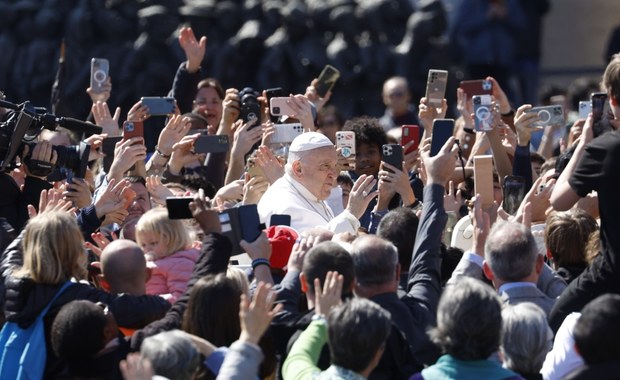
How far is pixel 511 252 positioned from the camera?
5.69m

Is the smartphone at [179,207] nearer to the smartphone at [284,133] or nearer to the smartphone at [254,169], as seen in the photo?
the smartphone at [254,169]

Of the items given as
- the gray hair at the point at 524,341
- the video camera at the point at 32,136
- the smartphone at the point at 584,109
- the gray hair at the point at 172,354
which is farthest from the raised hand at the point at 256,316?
the smartphone at the point at 584,109

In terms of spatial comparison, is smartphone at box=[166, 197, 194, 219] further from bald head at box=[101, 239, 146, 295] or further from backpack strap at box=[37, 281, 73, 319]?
backpack strap at box=[37, 281, 73, 319]

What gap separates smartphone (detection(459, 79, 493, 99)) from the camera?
343 inches

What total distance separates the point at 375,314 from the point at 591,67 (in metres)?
16.9

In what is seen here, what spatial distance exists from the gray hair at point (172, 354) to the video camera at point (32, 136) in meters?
2.34

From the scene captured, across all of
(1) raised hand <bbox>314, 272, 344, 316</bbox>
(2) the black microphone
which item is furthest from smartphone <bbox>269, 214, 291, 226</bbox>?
(1) raised hand <bbox>314, 272, 344, 316</bbox>

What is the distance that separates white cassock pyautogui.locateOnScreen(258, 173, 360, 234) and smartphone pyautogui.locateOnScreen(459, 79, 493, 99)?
48.0 inches

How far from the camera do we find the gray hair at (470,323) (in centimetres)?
499

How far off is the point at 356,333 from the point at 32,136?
2.90 meters

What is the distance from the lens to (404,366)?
5289 mm

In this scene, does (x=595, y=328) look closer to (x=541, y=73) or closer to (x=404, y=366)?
(x=404, y=366)

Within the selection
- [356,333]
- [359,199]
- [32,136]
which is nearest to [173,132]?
[32,136]

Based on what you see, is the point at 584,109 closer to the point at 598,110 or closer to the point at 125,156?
the point at 598,110
